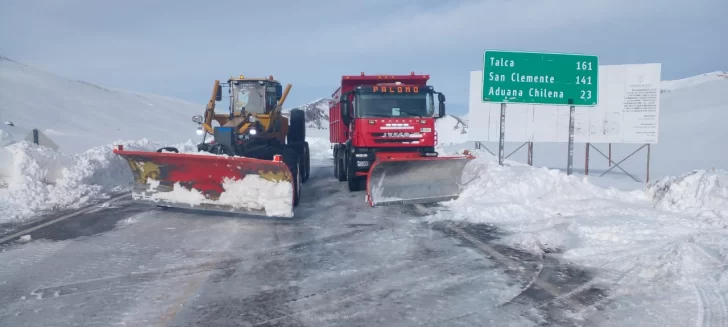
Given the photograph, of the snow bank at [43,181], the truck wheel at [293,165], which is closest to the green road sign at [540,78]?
the truck wheel at [293,165]

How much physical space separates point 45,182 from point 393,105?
830cm

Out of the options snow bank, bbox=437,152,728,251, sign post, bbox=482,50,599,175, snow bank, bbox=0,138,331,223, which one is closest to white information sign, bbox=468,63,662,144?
sign post, bbox=482,50,599,175

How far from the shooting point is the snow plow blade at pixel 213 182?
29.2 feet

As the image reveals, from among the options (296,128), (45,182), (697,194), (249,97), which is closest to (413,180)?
(249,97)

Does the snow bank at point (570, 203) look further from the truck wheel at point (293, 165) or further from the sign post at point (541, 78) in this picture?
the truck wheel at point (293, 165)

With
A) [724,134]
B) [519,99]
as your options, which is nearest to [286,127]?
[519,99]

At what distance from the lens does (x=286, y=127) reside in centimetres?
1493

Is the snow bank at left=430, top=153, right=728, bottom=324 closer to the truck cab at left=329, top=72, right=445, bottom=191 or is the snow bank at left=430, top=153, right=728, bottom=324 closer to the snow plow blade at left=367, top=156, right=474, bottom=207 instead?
the snow plow blade at left=367, top=156, right=474, bottom=207

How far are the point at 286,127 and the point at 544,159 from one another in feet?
63.3

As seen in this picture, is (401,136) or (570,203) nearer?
(570,203)

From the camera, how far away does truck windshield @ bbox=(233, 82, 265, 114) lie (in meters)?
13.0

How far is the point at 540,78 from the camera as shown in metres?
13.3

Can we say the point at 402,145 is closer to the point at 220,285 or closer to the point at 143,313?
the point at 220,285

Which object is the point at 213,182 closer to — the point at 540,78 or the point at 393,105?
the point at 393,105
